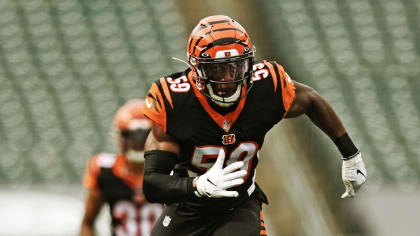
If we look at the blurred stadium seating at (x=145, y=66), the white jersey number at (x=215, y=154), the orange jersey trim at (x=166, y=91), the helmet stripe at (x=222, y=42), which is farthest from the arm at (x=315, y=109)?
the blurred stadium seating at (x=145, y=66)

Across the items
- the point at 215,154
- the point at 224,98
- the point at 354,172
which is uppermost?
the point at 224,98

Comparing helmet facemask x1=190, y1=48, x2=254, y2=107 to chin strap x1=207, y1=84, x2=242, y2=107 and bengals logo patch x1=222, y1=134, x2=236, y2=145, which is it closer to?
chin strap x1=207, y1=84, x2=242, y2=107

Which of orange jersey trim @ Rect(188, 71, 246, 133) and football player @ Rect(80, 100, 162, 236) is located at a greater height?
orange jersey trim @ Rect(188, 71, 246, 133)

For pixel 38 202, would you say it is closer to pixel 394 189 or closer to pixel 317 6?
pixel 394 189

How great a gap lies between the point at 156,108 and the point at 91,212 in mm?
1544

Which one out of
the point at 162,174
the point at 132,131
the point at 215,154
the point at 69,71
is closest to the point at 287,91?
the point at 215,154

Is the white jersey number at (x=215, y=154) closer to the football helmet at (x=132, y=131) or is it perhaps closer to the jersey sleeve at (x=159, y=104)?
the jersey sleeve at (x=159, y=104)

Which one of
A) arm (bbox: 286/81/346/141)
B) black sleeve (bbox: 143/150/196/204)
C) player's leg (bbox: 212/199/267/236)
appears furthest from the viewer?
arm (bbox: 286/81/346/141)

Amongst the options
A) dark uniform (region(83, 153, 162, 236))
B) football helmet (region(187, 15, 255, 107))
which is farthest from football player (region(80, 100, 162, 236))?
football helmet (region(187, 15, 255, 107))

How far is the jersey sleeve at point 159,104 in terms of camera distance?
3016 mm

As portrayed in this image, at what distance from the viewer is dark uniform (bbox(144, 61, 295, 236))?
9.98 ft

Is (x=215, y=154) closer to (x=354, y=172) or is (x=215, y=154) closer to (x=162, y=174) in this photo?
(x=162, y=174)

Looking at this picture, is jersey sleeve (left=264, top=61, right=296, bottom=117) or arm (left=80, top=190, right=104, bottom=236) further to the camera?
arm (left=80, top=190, right=104, bottom=236)

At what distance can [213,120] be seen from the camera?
3072 millimetres
